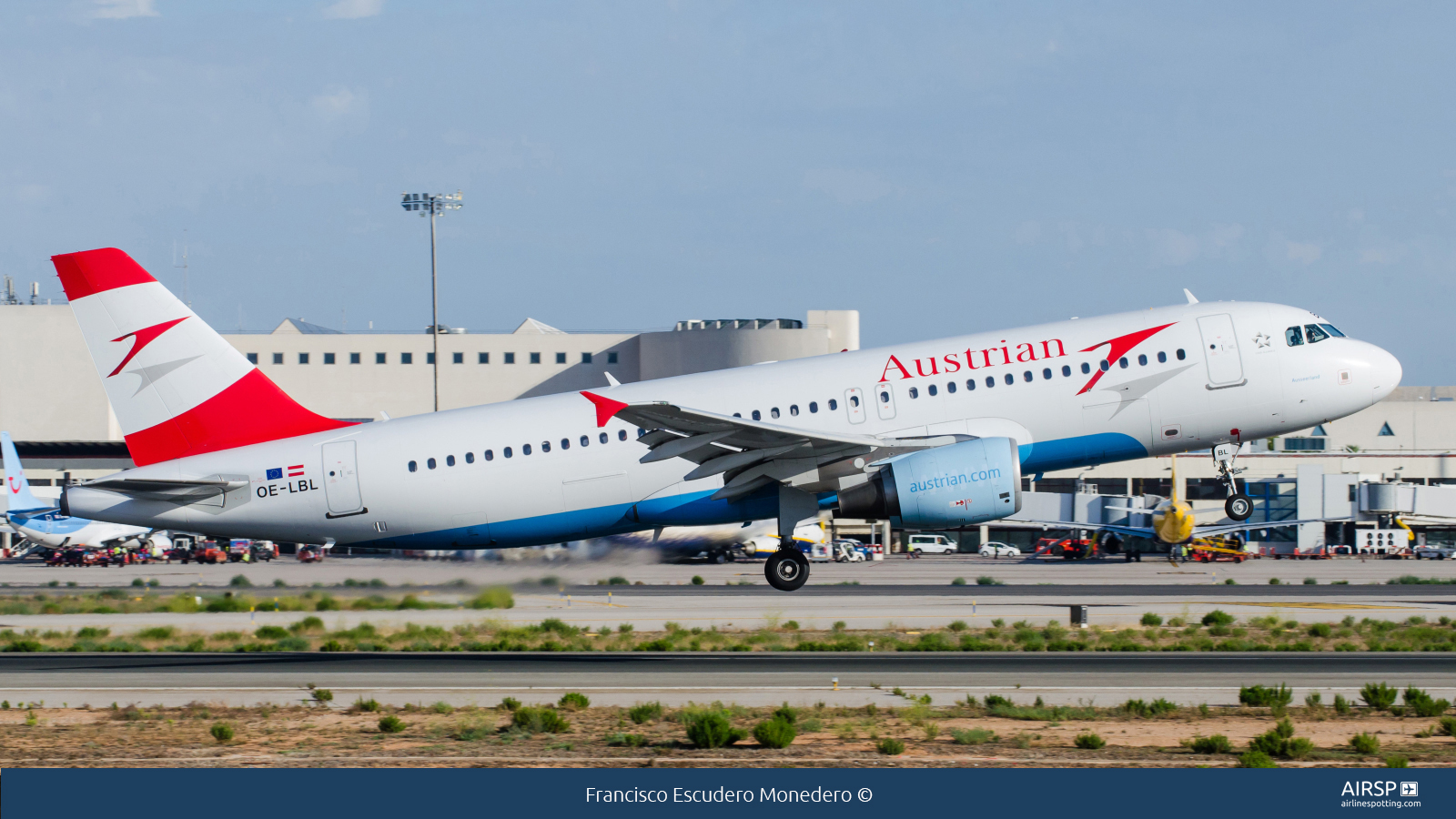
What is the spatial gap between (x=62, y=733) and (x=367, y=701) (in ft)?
15.4

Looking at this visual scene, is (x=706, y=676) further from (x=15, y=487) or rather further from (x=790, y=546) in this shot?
(x=15, y=487)

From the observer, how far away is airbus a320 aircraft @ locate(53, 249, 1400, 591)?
27359 mm

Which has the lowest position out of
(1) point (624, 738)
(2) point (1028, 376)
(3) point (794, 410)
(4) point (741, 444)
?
(1) point (624, 738)

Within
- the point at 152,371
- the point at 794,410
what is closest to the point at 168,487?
the point at 152,371

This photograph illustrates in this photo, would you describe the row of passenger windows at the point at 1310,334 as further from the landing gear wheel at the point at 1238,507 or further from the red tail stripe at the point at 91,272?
the red tail stripe at the point at 91,272

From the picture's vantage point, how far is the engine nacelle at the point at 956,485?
26234 mm

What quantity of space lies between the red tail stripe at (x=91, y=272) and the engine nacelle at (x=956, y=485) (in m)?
17.6

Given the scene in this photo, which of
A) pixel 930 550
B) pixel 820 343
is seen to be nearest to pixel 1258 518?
pixel 930 550

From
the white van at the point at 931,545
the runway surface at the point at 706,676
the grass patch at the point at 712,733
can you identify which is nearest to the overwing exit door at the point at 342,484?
the runway surface at the point at 706,676

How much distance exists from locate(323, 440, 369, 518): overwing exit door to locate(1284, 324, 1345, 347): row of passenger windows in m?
20.6

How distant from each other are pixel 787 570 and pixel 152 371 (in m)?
15.0

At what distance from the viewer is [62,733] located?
19578mm

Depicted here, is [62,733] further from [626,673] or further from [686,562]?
[686,562]

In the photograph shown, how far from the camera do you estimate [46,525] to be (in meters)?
82.1
